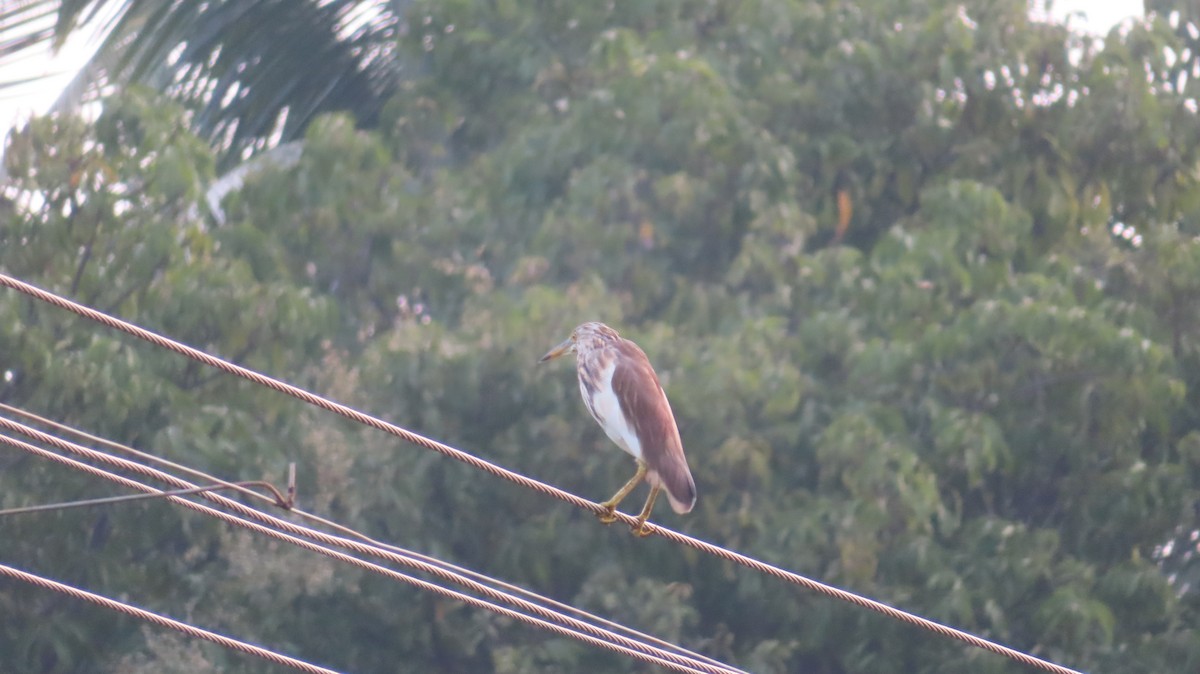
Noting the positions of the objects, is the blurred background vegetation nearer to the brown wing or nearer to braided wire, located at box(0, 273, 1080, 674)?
the brown wing

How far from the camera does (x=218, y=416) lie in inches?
468

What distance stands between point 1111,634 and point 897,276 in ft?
9.14

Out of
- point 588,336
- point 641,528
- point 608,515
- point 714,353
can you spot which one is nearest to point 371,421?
point 608,515

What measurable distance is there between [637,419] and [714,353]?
6.05 metres

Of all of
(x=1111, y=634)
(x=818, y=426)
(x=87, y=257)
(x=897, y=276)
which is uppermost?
(x=87, y=257)

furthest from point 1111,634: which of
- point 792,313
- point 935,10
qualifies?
point 935,10

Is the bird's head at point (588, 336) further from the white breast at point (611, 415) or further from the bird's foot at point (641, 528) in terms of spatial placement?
the bird's foot at point (641, 528)

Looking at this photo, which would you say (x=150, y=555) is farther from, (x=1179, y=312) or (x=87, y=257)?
(x=1179, y=312)

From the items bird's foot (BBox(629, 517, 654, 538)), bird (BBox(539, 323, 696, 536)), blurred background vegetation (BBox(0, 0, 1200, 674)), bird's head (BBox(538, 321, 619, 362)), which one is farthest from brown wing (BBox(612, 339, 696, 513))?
blurred background vegetation (BBox(0, 0, 1200, 674))

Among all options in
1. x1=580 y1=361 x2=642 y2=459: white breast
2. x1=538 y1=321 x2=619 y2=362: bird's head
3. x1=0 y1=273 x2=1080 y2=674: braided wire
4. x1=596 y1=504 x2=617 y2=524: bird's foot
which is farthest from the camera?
x1=538 y1=321 x2=619 y2=362: bird's head

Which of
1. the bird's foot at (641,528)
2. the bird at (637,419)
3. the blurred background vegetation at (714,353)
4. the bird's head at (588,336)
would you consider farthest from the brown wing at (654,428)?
the blurred background vegetation at (714,353)

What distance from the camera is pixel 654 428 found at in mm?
5984

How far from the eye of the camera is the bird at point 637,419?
5773 millimetres

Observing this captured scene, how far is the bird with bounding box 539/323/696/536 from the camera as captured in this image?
577 centimetres
